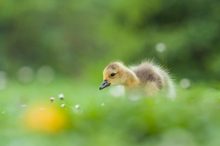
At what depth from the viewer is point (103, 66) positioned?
21.8 metres

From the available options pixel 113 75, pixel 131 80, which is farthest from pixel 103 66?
pixel 131 80

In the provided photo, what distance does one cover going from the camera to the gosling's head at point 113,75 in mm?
9086

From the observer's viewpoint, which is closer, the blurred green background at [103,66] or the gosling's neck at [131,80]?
the blurred green background at [103,66]

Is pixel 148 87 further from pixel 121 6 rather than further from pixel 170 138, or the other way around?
pixel 121 6

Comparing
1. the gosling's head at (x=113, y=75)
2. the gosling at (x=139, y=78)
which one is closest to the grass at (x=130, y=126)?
the gosling at (x=139, y=78)

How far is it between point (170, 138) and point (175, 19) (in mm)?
14186

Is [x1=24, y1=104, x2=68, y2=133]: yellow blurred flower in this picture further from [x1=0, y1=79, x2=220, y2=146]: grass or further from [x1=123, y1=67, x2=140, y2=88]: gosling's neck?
[x1=123, y1=67, x2=140, y2=88]: gosling's neck

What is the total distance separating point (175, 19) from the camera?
19.1 m

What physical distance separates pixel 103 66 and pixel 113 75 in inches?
499

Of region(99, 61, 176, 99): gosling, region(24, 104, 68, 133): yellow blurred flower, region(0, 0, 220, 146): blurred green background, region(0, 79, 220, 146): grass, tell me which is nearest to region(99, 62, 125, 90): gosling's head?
region(99, 61, 176, 99): gosling

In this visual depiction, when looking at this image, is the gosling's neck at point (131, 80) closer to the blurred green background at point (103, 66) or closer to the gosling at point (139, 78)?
the gosling at point (139, 78)

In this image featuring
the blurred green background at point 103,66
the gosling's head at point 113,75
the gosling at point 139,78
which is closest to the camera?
the blurred green background at point 103,66

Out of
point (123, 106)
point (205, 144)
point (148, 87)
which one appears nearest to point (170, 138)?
point (205, 144)

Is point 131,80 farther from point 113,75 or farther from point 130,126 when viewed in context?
point 130,126
